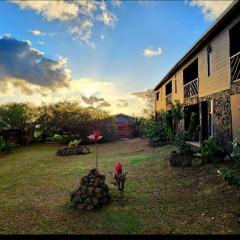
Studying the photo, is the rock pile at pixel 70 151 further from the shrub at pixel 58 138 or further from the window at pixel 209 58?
the window at pixel 209 58

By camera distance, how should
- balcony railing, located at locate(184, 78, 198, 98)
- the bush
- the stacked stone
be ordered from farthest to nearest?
the bush, balcony railing, located at locate(184, 78, 198, 98), the stacked stone

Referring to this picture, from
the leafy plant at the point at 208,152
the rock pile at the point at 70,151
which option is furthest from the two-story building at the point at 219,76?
the rock pile at the point at 70,151

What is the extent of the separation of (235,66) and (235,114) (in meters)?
1.76

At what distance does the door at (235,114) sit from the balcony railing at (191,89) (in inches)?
206

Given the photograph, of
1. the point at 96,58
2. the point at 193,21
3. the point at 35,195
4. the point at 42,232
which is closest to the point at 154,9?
the point at 193,21

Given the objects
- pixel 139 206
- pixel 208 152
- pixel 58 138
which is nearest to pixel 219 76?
pixel 208 152

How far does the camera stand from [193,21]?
29.7ft

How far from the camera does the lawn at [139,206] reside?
6.30m

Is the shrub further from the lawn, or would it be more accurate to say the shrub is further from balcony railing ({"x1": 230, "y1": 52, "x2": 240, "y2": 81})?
balcony railing ({"x1": 230, "y1": 52, "x2": 240, "y2": 81})

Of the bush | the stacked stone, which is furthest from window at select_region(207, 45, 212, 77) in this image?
the bush

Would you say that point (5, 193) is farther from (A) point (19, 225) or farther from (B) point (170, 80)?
(B) point (170, 80)

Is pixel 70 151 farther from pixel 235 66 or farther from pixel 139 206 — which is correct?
pixel 139 206

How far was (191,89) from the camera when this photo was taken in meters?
18.1

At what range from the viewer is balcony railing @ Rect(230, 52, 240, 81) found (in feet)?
37.6
